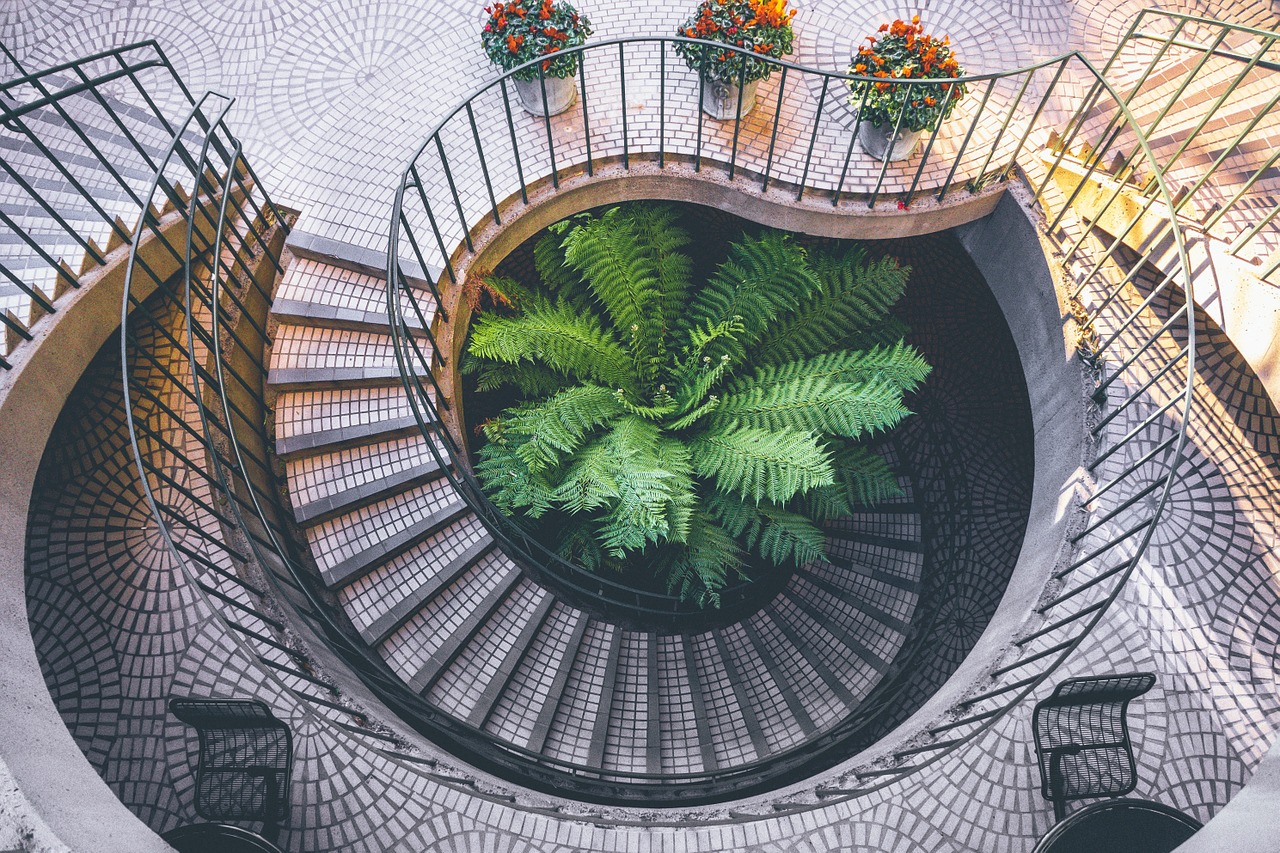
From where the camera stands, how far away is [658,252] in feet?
19.5

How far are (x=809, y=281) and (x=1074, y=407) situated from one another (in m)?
1.93

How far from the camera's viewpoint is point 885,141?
5.59 metres

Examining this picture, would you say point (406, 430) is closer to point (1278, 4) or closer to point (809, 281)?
point (809, 281)

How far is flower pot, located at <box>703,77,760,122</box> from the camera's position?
5.61 metres

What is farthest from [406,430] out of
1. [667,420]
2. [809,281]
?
[809,281]

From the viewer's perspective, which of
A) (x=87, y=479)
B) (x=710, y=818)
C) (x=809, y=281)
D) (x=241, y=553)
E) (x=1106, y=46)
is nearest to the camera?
(x=710, y=818)

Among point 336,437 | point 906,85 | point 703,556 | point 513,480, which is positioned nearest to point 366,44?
point 336,437

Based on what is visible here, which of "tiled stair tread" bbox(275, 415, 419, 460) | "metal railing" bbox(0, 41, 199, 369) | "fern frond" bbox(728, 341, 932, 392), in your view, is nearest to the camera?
"metal railing" bbox(0, 41, 199, 369)

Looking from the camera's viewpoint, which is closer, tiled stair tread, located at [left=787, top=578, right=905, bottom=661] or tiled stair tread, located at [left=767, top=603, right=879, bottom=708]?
tiled stair tread, located at [left=767, top=603, right=879, bottom=708]

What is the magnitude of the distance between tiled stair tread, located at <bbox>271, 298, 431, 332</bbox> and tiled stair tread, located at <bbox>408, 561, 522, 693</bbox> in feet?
6.05

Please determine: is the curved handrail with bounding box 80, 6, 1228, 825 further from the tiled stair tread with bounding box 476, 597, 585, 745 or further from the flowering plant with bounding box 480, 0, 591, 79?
the flowering plant with bounding box 480, 0, 591, 79

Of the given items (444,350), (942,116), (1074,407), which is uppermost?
(942,116)

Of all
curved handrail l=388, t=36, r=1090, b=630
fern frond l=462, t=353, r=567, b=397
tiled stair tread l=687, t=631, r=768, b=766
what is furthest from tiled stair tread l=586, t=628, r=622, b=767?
fern frond l=462, t=353, r=567, b=397

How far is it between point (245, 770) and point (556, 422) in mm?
2585
